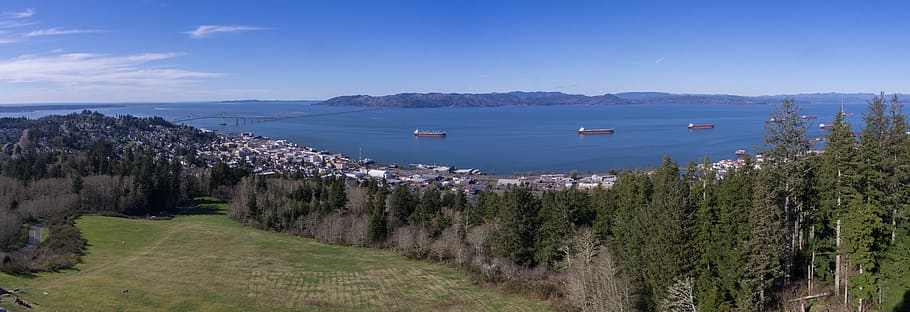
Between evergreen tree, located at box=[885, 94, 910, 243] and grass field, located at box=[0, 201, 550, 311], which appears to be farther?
grass field, located at box=[0, 201, 550, 311]

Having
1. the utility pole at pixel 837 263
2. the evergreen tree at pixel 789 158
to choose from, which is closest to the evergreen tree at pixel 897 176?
the utility pole at pixel 837 263

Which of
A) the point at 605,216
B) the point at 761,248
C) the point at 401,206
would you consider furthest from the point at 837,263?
the point at 401,206

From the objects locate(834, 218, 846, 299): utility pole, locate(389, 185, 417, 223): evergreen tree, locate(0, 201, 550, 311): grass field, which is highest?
locate(834, 218, 846, 299): utility pole

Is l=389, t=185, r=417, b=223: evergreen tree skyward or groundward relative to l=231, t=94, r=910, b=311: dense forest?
groundward

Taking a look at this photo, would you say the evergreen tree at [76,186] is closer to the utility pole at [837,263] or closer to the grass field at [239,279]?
the grass field at [239,279]

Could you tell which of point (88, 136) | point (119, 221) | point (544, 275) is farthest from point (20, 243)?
point (88, 136)

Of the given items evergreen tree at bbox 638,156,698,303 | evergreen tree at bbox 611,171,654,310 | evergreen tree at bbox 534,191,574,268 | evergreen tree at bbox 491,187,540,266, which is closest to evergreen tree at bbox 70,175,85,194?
evergreen tree at bbox 491,187,540,266

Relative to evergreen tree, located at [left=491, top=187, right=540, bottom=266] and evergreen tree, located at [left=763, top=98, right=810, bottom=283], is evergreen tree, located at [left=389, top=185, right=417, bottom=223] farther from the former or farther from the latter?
evergreen tree, located at [left=763, top=98, right=810, bottom=283]

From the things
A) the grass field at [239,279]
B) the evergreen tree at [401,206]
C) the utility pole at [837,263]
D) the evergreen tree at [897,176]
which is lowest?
the grass field at [239,279]

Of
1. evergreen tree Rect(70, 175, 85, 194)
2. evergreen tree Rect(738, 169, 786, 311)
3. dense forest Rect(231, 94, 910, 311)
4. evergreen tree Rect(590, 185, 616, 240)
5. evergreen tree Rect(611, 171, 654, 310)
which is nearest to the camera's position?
evergreen tree Rect(738, 169, 786, 311)

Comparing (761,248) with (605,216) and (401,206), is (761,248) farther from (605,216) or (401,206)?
(401,206)
